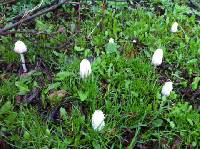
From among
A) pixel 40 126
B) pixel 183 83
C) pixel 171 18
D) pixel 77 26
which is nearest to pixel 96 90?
pixel 40 126

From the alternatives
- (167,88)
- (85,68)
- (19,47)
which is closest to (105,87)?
(85,68)

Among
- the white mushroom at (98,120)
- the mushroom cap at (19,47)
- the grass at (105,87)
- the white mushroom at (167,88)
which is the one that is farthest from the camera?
the mushroom cap at (19,47)

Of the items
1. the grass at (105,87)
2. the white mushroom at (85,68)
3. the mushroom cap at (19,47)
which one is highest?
Result: the mushroom cap at (19,47)

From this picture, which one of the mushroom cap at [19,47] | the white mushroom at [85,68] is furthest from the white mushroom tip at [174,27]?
the mushroom cap at [19,47]

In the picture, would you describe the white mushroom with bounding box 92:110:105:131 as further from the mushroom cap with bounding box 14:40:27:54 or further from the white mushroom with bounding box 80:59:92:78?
the mushroom cap with bounding box 14:40:27:54

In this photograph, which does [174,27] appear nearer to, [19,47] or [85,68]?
[85,68]

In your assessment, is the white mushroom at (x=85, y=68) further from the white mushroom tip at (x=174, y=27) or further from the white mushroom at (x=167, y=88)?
the white mushroom tip at (x=174, y=27)

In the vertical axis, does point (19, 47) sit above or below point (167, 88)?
above
